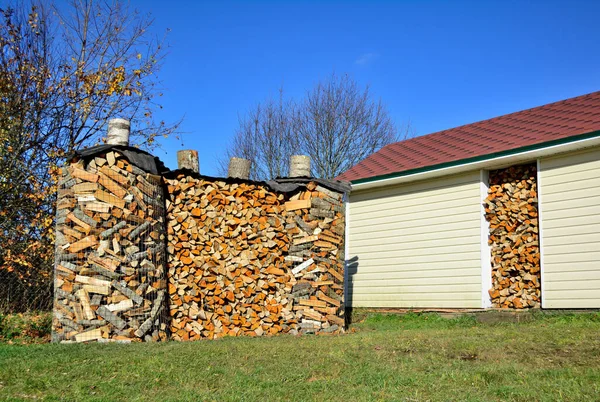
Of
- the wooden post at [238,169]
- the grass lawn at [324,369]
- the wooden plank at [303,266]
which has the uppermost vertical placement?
the wooden post at [238,169]

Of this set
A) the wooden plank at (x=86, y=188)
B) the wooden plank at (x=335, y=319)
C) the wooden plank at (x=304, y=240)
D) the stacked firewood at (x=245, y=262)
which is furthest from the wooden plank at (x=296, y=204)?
the wooden plank at (x=86, y=188)

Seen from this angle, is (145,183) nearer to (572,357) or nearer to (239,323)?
(239,323)

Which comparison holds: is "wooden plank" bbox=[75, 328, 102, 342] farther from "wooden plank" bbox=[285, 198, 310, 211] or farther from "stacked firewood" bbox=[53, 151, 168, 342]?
"wooden plank" bbox=[285, 198, 310, 211]

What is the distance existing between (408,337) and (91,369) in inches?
150

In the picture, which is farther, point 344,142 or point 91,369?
point 344,142

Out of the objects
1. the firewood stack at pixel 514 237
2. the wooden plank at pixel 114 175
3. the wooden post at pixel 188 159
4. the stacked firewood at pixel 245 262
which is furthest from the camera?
the firewood stack at pixel 514 237

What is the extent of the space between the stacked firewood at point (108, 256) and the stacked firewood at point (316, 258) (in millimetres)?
2028

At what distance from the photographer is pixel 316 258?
8523mm

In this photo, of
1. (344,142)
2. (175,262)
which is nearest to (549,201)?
(175,262)

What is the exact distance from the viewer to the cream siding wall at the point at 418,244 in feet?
32.5

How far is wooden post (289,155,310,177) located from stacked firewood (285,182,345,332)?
0.93 ft

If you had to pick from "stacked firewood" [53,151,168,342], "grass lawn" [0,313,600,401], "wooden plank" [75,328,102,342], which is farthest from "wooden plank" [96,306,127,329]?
"grass lawn" [0,313,600,401]

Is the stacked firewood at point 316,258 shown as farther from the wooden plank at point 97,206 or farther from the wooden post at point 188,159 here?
the wooden plank at point 97,206

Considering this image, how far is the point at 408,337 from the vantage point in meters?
7.27
